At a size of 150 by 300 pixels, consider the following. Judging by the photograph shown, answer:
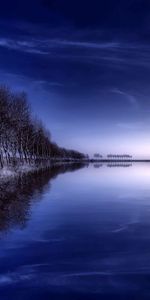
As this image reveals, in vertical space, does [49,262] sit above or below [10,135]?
below

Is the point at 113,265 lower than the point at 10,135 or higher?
lower

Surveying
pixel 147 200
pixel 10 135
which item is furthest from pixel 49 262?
pixel 10 135

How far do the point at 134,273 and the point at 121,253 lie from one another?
218 cm

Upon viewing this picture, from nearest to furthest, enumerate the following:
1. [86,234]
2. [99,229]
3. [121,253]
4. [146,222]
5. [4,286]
Result: [4,286], [121,253], [86,234], [99,229], [146,222]

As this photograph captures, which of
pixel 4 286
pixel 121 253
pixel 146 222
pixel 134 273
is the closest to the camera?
pixel 4 286

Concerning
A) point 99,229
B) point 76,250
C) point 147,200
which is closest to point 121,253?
point 76,250

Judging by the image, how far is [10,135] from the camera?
251 ft

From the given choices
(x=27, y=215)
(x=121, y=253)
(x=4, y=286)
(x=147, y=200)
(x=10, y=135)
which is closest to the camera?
(x=4, y=286)

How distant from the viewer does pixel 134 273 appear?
11180mm

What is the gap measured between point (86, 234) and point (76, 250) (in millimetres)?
2940

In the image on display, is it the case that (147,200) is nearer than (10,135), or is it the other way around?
(147,200)

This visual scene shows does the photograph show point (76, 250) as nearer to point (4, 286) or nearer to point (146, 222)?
point (4, 286)

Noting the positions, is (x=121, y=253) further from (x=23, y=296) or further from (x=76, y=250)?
(x=23, y=296)

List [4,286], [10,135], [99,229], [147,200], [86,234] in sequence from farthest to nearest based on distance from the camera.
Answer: [10,135], [147,200], [99,229], [86,234], [4,286]
